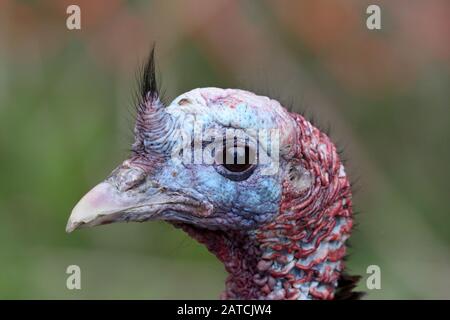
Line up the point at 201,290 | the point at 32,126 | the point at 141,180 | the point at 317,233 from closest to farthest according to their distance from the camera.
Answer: the point at 141,180, the point at 317,233, the point at 201,290, the point at 32,126

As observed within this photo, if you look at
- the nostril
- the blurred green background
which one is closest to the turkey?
the nostril

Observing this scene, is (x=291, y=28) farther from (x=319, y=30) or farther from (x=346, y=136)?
(x=346, y=136)

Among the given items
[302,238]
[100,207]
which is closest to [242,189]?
[302,238]

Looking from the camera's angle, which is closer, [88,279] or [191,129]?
[191,129]

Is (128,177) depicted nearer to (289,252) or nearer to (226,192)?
(226,192)

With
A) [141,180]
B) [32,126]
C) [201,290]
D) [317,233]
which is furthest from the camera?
[32,126]

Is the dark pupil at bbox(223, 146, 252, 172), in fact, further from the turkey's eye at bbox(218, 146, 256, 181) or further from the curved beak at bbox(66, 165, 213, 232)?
the curved beak at bbox(66, 165, 213, 232)

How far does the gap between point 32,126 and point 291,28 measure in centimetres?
220

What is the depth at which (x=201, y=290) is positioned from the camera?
573 centimetres

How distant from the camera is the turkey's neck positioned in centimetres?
298

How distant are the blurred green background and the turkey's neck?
103 inches

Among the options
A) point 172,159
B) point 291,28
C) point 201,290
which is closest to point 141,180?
point 172,159

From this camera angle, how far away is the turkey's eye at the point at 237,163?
110 inches

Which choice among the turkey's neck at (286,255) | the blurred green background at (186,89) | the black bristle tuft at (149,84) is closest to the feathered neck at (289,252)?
the turkey's neck at (286,255)
